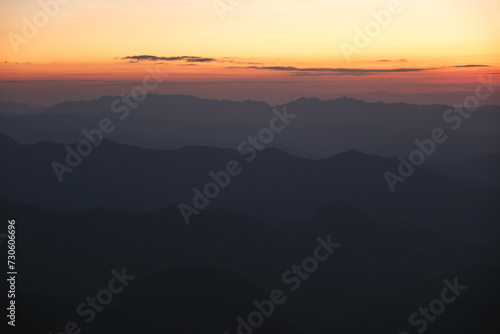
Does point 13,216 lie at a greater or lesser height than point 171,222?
greater

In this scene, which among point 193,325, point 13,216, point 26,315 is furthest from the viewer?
point 13,216

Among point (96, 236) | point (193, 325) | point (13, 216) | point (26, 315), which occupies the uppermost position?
point (13, 216)

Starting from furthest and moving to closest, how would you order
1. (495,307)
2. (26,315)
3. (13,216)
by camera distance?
(13,216) < (495,307) < (26,315)

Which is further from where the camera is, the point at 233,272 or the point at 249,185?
the point at 249,185

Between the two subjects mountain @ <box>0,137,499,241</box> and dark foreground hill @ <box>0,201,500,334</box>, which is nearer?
dark foreground hill @ <box>0,201,500,334</box>

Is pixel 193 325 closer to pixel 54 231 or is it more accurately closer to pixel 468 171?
pixel 54 231

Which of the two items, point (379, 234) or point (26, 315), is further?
point (379, 234)

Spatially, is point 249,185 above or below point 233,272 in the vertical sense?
above

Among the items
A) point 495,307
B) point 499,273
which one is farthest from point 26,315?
point 499,273

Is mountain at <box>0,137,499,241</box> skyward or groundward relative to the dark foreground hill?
skyward

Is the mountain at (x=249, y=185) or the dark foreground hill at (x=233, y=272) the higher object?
the mountain at (x=249, y=185)

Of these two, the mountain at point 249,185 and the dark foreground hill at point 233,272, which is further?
the mountain at point 249,185
